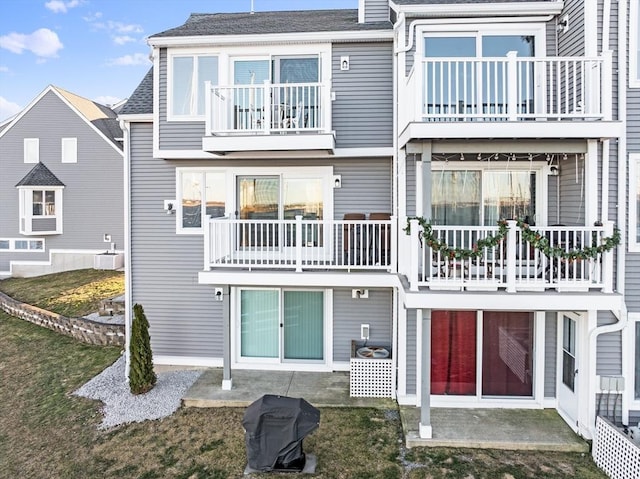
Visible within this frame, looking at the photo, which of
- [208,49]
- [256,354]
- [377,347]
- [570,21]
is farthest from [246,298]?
[570,21]

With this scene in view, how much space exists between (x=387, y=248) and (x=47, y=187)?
1771 centimetres

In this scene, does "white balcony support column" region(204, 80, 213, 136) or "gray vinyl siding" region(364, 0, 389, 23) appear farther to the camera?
"gray vinyl siding" region(364, 0, 389, 23)

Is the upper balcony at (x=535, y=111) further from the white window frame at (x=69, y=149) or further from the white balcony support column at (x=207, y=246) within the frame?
the white window frame at (x=69, y=149)

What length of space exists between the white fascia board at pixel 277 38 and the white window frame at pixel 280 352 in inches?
219

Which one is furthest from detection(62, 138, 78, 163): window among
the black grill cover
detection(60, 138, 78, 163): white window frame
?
the black grill cover

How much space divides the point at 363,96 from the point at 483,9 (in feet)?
9.20

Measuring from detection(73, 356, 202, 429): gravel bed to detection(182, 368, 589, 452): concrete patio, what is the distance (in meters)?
0.31

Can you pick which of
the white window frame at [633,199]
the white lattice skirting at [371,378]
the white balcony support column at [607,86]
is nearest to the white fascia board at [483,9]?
the white balcony support column at [607,86]

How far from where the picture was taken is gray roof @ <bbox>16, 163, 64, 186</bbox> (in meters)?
19.0

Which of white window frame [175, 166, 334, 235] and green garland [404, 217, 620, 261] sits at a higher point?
white window frame [175, 166, 334, 235]

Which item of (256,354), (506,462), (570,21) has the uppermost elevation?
(570,21)

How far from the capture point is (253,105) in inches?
366

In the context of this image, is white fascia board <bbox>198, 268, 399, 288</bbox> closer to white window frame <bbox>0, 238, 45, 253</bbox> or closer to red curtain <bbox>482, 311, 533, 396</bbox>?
red curtain <bbox>482, 311, 533, 396</bbox>

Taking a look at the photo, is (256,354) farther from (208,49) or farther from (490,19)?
(490,19)
